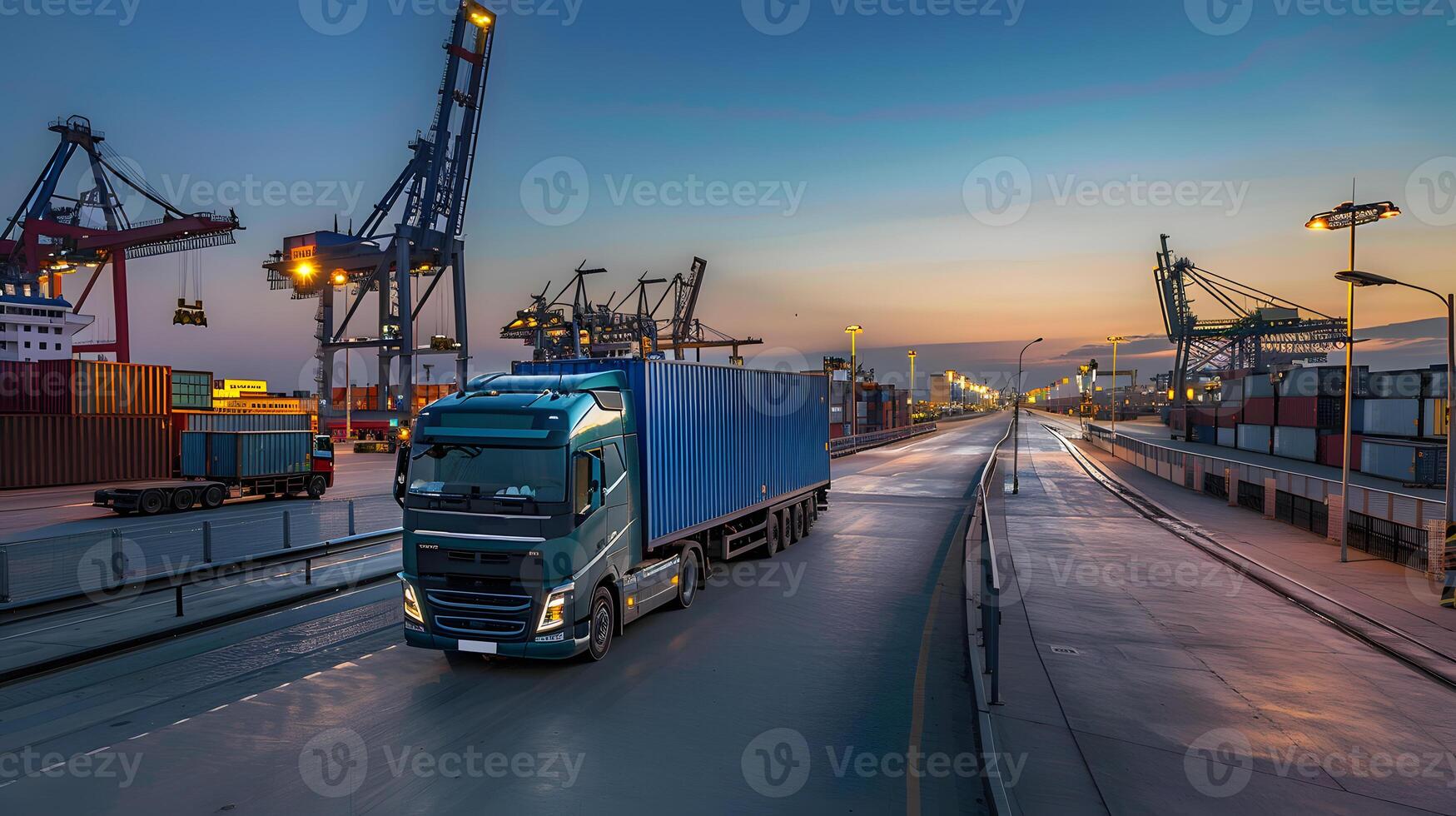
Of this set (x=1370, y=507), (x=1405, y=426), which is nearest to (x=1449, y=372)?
(x=1370, y=507)

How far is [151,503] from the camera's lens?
80.1 feet

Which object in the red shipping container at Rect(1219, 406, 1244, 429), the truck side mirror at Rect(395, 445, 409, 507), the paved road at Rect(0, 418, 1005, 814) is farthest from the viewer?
the red shipping container at Rect(1219, 406, 1244, 429)

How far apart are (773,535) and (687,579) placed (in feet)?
15.4

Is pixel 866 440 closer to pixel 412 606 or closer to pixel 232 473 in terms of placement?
pixel 232 473

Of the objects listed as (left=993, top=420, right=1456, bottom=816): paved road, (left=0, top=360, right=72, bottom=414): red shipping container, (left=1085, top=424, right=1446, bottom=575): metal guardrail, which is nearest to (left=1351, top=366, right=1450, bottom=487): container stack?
(left=1085, top=424, right=1446, bottom=575): metal guardrail

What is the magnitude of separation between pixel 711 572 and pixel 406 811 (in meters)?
9.64

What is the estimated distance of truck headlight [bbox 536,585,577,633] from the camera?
28.8ft

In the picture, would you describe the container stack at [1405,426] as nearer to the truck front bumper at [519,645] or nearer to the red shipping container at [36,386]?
the truck front bumper at [519,645]

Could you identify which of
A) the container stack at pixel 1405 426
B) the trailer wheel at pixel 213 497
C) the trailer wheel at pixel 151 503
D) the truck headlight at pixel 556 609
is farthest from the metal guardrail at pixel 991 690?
the container stack at pixel 1405 426

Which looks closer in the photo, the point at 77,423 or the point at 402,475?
the point at 402,475

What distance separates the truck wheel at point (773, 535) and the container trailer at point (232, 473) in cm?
2033

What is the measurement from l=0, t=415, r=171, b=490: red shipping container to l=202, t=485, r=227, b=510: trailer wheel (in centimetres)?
1196

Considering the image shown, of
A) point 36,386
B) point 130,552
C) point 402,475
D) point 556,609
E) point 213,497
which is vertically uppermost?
point 36,386

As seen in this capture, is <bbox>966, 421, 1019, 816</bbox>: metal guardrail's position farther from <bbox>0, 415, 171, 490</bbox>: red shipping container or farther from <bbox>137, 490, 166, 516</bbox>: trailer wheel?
<bbox>0, 415, 171, 490</bbox>: red shipping container
